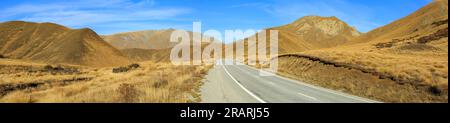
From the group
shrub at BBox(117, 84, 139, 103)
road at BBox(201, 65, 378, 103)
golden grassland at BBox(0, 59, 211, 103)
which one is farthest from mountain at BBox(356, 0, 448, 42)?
shrub at BBox(117, 84, 139, 103)

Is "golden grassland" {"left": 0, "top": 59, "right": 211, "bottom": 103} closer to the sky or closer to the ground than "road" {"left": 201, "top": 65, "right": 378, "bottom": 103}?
closer to the sky

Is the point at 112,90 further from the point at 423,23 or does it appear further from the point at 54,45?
the point at 54,45

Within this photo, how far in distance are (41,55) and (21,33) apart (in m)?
25.2

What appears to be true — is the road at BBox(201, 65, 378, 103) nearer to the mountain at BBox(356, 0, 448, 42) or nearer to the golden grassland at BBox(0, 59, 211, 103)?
the golden grassland at BBox(0, 59, 211, 103)

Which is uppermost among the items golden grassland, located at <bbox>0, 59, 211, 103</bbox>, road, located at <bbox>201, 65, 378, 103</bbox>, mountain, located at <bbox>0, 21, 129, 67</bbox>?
mountain, located at <bbox>0, 21, 129, 67</bbox>

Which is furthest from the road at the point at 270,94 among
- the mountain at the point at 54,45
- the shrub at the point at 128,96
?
the mountain at the point at 54,45

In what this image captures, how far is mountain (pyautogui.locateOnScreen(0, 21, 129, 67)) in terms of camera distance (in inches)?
4289

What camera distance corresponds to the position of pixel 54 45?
386 ft

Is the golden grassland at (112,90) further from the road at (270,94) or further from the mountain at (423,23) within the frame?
the mountain at (423,23)
